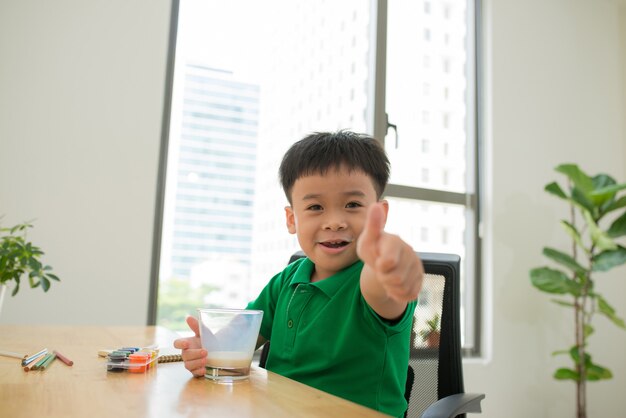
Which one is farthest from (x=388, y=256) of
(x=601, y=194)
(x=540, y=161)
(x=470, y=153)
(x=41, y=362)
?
(x=540, y=161)

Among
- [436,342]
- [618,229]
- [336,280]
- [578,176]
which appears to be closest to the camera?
[336,280]

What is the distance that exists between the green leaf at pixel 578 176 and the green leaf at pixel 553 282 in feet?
1.71

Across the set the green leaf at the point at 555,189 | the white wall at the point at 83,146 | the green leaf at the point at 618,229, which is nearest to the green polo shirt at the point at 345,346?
the white wall at the point at 83,146

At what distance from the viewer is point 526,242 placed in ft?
12.1

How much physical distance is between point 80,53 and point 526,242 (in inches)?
116

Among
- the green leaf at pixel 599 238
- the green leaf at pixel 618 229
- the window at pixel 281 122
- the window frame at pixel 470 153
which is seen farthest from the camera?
the window frame at pixel 470 153

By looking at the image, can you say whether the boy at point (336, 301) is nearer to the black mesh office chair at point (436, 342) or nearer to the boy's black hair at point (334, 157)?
the boy's black hair at point (334, 157)

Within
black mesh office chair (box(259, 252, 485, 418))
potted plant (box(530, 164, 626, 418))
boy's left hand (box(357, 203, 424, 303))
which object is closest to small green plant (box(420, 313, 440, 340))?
black mesh office chair (box(259, 252, 485, 418))

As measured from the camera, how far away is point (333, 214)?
0.99 meters

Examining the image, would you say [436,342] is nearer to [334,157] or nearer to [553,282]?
[334,157]

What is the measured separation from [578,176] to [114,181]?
2.55 meters

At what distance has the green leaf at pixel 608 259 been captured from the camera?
10.1ft

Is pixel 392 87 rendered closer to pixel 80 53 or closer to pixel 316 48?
pixel 316 48

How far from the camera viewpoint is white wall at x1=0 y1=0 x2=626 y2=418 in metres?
2.40
